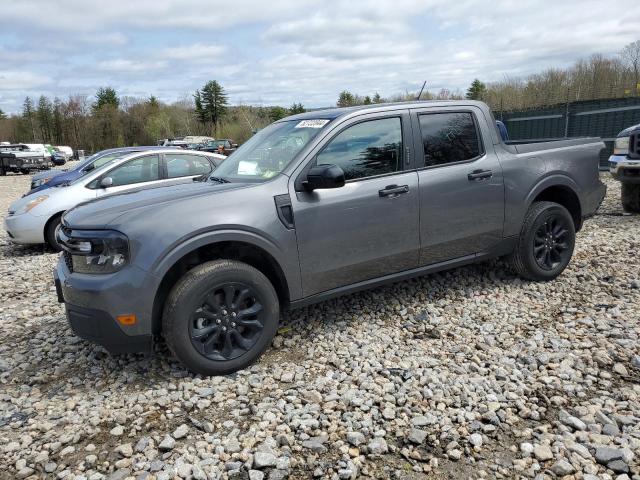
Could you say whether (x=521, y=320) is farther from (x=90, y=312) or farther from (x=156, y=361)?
(x=90, y=312)

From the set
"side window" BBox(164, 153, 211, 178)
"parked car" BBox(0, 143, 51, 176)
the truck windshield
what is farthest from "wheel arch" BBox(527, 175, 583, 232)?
"parked car" BBox(0, 143, 51, 176)

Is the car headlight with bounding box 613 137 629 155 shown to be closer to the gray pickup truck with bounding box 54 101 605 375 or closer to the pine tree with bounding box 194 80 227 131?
the gray pickup truck with bounding box 54 101 605 375

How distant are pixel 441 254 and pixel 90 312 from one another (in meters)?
2.91

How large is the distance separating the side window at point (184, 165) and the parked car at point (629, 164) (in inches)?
270

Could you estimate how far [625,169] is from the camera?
7.99 meters

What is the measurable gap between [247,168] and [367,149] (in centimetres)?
103

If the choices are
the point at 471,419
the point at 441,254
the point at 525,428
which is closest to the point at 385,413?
the point at 471,419

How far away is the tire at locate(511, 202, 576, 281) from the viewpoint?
5.03 metres

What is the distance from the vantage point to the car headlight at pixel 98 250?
3.32 meters

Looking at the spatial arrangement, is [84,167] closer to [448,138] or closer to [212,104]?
[448,138]

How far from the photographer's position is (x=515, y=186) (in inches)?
191

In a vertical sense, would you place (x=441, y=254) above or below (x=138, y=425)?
above

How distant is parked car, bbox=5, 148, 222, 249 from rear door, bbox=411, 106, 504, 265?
15.6 feet

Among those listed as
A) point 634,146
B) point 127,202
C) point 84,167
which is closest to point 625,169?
point 634,146
